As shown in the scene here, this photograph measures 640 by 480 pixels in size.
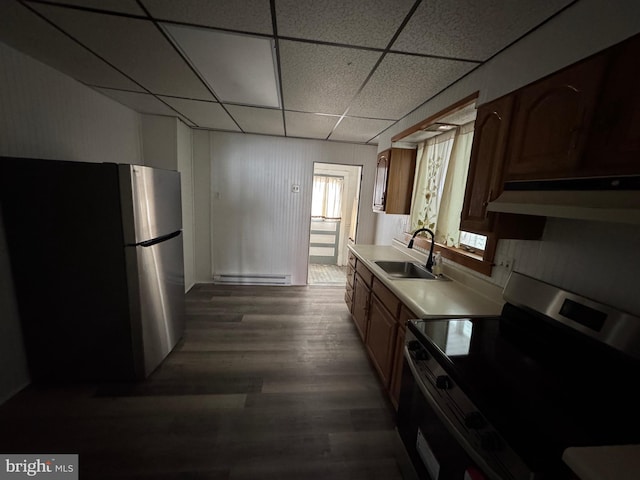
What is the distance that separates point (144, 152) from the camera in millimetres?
3189

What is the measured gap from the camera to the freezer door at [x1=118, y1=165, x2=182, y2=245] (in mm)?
1646

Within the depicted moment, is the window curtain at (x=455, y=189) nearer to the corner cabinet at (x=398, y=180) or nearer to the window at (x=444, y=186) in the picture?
the window at (x=444, y=186)

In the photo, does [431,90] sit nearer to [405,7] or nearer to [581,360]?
[405,7]

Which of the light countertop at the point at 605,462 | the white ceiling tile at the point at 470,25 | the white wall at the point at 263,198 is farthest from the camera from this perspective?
the white wall at the point at 263,198

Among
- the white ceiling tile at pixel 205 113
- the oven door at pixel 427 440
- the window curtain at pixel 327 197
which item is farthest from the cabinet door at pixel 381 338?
the window curtain at pixel 327 197

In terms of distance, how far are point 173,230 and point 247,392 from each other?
1492mm

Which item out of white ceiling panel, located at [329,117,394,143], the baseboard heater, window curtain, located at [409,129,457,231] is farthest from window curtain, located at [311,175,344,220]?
window curtain, located at [409,129,457,231]

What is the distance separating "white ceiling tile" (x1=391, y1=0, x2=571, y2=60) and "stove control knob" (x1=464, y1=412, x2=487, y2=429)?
1.66 metres

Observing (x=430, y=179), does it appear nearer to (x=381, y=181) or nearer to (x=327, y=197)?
(x=381, y=181)

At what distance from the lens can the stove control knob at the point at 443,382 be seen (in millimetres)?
958

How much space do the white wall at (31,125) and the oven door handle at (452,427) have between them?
2626 millimetres

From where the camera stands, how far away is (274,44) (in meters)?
1.49

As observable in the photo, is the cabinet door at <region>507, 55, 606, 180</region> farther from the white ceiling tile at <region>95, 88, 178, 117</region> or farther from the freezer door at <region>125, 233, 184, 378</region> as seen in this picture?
the white ceiling tile at <region>95, 88, 178, 117</region>

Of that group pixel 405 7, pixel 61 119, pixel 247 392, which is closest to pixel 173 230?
pixel 61 119
